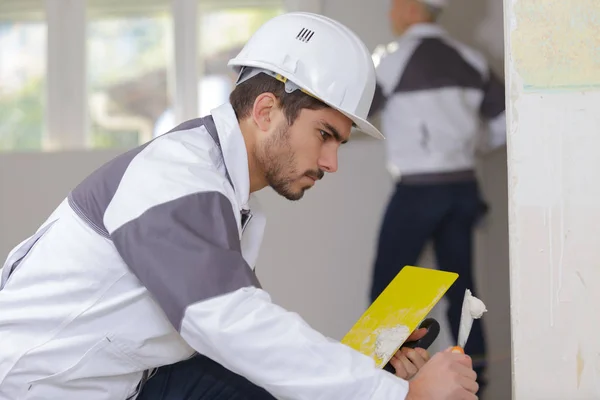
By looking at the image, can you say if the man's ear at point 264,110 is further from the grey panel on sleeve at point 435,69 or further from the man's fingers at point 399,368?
the grey panel on sleeve at point 435,69

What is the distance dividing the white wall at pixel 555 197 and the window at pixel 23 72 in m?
2.53

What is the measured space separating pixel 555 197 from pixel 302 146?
1.57 feet

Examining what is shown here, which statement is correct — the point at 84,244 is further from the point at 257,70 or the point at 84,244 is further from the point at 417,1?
the point at 417,1

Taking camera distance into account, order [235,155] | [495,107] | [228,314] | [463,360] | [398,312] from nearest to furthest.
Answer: [228,314], [463,360], [235,155], [398,312], [495,107]

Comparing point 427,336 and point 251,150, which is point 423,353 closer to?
point 427,336

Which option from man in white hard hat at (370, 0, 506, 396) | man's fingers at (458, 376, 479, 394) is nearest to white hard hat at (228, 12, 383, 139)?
man's fingers at (458, 376, 479, 394)

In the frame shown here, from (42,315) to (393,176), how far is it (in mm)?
2045

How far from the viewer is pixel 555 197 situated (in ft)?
4.92

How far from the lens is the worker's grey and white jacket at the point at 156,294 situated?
1206mm

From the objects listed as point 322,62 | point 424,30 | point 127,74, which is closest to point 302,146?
point 322,62

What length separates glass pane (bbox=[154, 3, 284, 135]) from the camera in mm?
3457

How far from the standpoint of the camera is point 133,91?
11.6 ft

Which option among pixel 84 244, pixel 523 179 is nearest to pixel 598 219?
pixel 523 179

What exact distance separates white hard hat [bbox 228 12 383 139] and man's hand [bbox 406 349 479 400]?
0.47 meters
